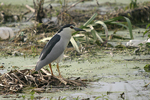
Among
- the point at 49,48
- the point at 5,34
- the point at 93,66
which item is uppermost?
the point at 49,48

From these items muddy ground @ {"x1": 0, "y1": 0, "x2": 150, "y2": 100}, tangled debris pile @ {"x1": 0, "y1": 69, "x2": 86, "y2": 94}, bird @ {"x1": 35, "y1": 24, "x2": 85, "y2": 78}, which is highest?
bird @ {"x1": 35, "y1": 24, "x2": 85, "y2": 78}

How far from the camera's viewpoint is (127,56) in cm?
553

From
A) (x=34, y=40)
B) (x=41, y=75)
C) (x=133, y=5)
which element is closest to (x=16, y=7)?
(x=133, y=5)

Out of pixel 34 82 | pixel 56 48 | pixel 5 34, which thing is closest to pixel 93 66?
pixel 56 48

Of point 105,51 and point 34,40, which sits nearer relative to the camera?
point 105,51

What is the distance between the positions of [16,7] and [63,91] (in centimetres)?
922

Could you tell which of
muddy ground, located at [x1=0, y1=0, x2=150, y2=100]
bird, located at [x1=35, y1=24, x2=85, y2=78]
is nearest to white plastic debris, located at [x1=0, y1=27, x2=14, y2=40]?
muddy ground, located at [x1=0, y1=0, x2=150, y2=100]

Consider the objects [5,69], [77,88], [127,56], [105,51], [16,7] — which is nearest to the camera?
[77,88]

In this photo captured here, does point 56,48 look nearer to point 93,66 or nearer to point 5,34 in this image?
point 93,66

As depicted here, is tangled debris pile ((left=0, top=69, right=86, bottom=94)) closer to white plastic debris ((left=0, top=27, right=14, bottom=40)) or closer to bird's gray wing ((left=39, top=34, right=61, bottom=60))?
bird's gray wing ((left=39, top=34, right=61, bottom=60))

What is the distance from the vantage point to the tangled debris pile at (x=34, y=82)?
371 centimetres

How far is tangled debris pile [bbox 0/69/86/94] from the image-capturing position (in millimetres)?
3707

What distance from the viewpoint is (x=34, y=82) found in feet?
12.7

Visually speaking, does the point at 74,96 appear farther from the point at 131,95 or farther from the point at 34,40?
the point at 34,40
